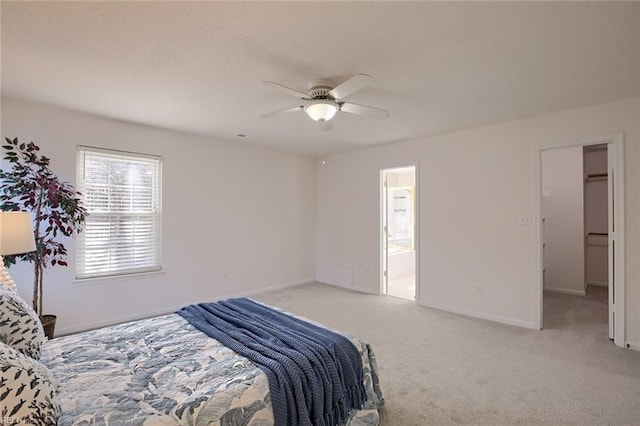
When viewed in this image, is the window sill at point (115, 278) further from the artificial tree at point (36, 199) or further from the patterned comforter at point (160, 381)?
the patterned comforter at point (160, 381)

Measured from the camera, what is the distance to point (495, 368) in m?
2.63

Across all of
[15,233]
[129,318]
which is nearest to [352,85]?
[15,233]

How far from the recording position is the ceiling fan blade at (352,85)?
202 cm

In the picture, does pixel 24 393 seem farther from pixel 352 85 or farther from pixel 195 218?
pixel 195 218

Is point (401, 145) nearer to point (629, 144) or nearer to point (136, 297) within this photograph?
point (629, 144)

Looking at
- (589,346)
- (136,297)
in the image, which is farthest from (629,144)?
(136,297)

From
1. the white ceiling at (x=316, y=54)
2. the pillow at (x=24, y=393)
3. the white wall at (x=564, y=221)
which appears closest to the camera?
the pillow at (x=24, y=393)

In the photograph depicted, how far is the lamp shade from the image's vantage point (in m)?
2.04

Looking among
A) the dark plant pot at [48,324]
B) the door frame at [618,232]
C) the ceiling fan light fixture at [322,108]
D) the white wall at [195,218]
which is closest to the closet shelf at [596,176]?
the door frame at [618,232]

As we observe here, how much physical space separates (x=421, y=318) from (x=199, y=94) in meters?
3.56

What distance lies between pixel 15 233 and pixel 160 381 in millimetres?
1546

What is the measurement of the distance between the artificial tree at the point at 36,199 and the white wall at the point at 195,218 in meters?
0.28

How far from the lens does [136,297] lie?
3.86 m

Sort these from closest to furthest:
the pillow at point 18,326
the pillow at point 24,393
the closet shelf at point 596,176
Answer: the pillow at point 24,393
the pillow at point 18,326
the closet shelf at point 596,176
